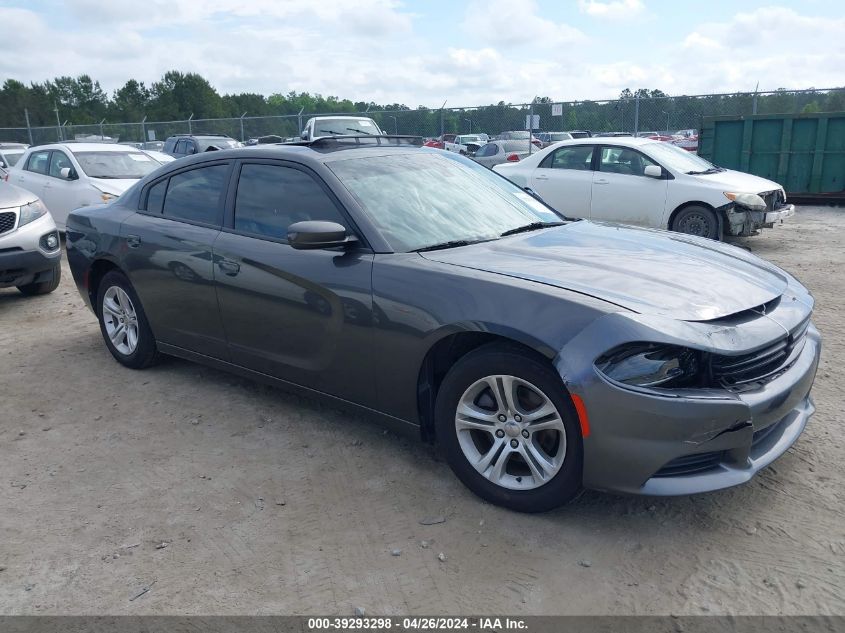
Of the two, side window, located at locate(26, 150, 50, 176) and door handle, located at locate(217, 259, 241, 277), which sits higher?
side window, located at locate(26, 150, 50, 176)

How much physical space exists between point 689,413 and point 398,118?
71.4 ft

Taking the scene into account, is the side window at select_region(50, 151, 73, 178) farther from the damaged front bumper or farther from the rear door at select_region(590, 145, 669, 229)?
the damaged front bumper

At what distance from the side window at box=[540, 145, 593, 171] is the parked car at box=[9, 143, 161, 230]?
254 inches

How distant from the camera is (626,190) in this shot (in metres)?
9.69

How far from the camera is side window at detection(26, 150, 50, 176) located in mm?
11318

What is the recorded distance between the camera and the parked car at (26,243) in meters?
7.02

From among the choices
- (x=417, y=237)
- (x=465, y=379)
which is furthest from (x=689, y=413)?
(x=417, y=237)

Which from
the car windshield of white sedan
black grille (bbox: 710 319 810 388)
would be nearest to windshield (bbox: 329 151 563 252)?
black grille (bbox: 710 319 810 388)

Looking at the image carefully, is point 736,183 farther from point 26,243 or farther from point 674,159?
point 26,243

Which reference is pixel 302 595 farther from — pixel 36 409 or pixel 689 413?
pixel 36 409

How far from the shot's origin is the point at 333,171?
12.5 ft

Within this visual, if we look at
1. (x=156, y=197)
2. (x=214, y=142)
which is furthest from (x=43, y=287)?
(x=214, y=142)

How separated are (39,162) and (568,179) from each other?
8620mm

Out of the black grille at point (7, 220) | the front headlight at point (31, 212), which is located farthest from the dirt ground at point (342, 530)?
the front headlight at point (31, 212)
